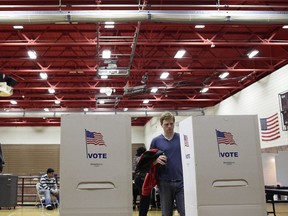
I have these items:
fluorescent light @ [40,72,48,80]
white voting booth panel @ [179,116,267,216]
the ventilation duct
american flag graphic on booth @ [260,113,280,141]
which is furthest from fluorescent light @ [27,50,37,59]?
white voting booth panel @ [179,116,267,216]

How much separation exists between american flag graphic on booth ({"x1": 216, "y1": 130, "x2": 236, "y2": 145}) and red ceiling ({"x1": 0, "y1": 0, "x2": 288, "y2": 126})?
5.38m

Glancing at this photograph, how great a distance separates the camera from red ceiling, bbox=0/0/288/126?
27.2ft

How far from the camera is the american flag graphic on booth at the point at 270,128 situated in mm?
10789

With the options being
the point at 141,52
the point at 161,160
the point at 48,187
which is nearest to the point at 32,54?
the point at 141,52

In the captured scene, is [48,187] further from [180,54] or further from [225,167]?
[225,167]

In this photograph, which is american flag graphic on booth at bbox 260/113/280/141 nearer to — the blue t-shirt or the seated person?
the seated person

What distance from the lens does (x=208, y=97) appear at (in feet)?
54.3

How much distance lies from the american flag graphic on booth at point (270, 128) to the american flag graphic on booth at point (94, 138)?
32.6 feet

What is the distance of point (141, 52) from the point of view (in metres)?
11.3

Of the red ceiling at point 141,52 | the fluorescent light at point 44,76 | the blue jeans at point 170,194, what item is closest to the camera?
the blue jeans at point 170,194

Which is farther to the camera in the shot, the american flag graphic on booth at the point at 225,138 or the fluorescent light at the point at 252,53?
the fluorescent light at the point at 252,53

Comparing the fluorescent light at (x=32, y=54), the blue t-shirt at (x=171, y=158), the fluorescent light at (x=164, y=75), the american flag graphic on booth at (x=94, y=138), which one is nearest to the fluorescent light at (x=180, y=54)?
the fluorescent light at (x=164, y=75)

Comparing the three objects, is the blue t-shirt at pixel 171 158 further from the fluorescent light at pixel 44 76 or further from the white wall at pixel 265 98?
the fluorescent light at pixel 44 76

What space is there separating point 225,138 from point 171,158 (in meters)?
0.91
